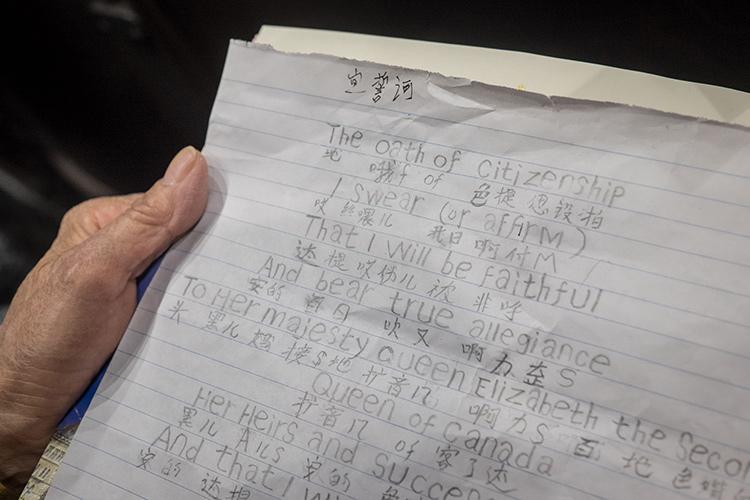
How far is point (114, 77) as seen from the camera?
0.73 metres

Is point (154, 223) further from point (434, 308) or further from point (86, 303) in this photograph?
point (434, 308)

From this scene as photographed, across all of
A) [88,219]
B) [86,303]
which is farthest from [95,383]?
[88,219]

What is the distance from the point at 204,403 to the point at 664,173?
33 centimetres

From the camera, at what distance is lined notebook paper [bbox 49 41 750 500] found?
0.31 meters

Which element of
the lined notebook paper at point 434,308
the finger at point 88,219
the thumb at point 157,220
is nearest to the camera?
the lined notebook paper at point 434,308

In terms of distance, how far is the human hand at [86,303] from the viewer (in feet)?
1.41

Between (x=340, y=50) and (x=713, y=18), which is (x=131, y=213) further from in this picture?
(x=713, y=18)

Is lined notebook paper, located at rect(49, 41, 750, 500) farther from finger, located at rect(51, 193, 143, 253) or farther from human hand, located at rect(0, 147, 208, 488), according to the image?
finger, located at rect(51, 193, 143, 253)

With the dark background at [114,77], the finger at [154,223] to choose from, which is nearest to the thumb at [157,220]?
the finger at [154,223]

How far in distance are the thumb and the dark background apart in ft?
0.86

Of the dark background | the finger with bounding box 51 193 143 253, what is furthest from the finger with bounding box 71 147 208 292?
the dark background

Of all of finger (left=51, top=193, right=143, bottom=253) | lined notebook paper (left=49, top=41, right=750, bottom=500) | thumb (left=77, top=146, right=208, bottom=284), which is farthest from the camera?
finger (left=51, top=193, right=143, bottom=253)

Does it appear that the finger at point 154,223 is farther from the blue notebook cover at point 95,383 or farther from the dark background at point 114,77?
the dark background at point 114,77

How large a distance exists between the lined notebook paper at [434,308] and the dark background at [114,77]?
0.21 meters
